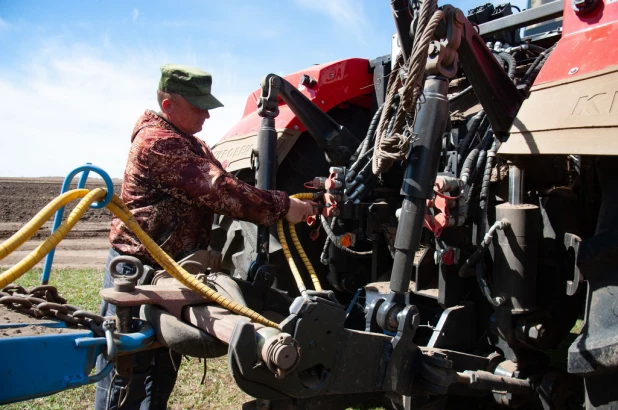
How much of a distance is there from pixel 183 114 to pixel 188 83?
0.15 metres

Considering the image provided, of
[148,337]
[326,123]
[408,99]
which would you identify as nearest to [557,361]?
[326,123]

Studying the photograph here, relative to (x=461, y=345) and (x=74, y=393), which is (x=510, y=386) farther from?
(x=74, y=393)

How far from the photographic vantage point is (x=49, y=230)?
452 inches

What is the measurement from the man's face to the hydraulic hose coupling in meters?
1.24

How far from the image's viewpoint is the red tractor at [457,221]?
1.78m

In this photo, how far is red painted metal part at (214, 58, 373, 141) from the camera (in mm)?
3314

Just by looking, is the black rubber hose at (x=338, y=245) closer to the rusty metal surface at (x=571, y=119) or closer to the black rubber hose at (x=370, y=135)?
the black rubber hose at (x=370, y=135)

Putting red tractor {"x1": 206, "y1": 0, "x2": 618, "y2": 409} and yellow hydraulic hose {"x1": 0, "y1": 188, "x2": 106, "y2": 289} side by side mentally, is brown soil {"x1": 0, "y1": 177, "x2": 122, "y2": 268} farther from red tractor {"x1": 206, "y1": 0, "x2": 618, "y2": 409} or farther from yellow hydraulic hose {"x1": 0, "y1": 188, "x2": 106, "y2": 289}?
yellow hydraulic hose {"x1": 0, "y1": 188, "x2": 106, "y2": 289}

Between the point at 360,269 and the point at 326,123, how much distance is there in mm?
941

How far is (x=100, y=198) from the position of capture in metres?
1.77

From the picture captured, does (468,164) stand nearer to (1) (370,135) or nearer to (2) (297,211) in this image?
(1) (370,135)

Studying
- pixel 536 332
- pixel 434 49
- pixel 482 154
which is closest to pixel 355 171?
pixel 482 154

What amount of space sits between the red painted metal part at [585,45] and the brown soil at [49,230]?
748 centimetres

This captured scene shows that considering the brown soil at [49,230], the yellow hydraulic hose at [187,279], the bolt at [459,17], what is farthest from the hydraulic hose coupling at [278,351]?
the brown soil at [49,230]
